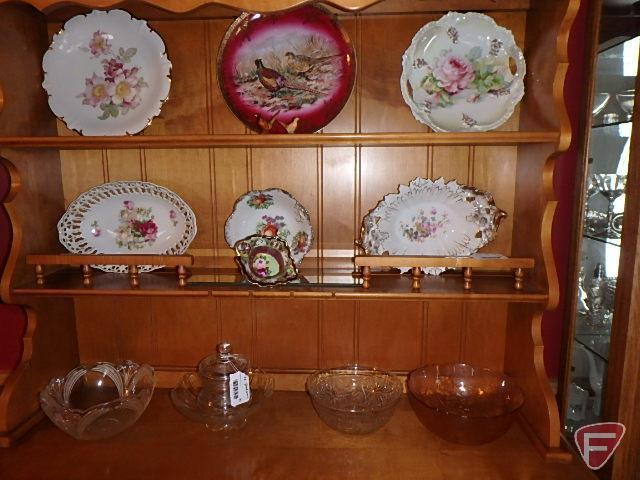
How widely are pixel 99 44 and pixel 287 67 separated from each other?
0.47 m

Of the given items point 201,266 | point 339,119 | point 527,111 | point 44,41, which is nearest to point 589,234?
point 527,111

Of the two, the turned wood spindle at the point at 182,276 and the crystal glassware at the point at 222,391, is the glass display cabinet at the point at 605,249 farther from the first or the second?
the turned wood spindle at the point at 182,276

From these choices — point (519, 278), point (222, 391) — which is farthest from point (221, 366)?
point (519, 278)

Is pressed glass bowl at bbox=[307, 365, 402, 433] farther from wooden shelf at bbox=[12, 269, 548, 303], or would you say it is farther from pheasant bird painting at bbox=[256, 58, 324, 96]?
pheasant bird painting at bbox=[256, 58, 324, 96]

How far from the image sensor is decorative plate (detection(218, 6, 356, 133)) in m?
1.07

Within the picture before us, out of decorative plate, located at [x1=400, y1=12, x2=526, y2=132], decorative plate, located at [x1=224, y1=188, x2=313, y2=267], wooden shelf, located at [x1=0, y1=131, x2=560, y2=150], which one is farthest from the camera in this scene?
decorative plate, located at [x1=224, y1=188, x2=313, y2=267]

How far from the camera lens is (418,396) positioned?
3.67 ft

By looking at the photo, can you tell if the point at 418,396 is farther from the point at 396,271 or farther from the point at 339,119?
the point at 339,119

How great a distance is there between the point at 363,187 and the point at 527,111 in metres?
0.43

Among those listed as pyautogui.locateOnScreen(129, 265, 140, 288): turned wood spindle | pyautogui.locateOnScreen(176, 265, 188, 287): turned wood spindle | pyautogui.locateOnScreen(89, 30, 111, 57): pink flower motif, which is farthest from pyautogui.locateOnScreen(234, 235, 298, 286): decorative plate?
pyautogui.locateOnScreen(89, 30, 111, 57): pink flower motif

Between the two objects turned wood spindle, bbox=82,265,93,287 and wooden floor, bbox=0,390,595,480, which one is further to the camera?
turned wood spindle, bbox=82,265,93,287

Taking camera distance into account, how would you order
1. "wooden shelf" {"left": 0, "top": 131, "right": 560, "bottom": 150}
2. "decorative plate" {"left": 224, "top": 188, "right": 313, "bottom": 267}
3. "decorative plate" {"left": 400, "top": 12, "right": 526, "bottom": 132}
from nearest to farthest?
"wooden shelf" {"left": 0, "top": 131, "right": 560, "bottom": 150}, "decorative plate" {"left": 400, "top": 12, "right": 526, "bottom": 132}, "decorative plate" {"left": 224, "top": 188, "right": 313, "bottom": 267}

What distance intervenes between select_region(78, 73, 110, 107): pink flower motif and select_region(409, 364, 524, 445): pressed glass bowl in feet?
3.47

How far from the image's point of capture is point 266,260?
1020mm
